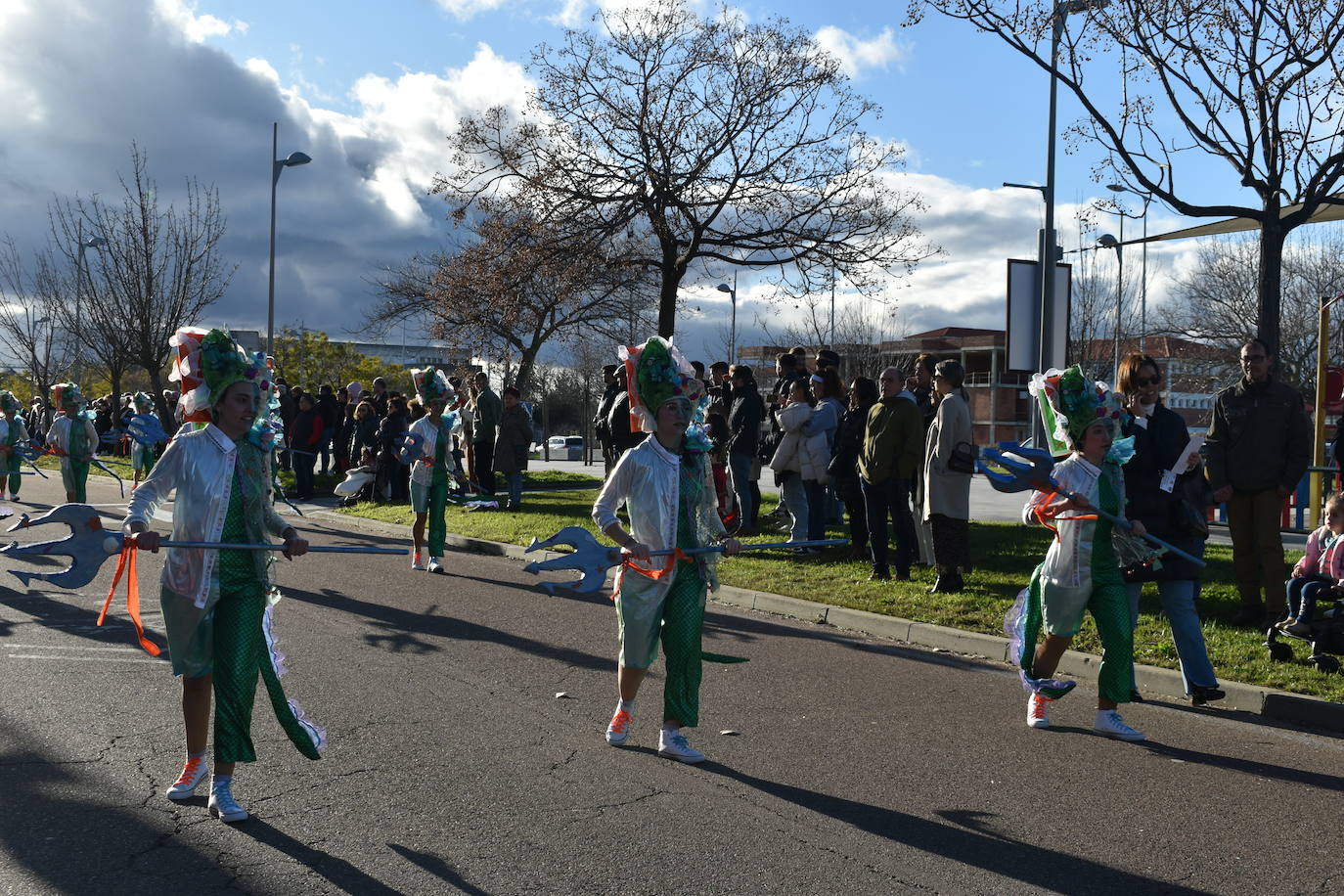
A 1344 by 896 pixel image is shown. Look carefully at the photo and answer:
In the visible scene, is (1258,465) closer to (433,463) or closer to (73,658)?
(433,463)

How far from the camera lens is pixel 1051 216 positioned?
56.5 feet

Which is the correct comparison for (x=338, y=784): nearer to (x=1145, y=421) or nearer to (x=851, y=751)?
(x=851, y=751)

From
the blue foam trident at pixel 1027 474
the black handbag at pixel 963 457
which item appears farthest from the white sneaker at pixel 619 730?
the blue foam trident at pixel 1027 474

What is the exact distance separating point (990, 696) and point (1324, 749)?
1710mm

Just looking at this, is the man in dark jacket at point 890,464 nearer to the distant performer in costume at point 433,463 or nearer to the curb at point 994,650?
the curb at point 994,650

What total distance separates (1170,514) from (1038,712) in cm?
131

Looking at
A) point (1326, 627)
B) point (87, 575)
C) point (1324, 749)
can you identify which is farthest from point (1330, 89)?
point (87, 575)

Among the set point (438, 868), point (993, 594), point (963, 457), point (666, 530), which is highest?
point (963, 457)

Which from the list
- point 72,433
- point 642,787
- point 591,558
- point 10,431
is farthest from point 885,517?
point 10,431

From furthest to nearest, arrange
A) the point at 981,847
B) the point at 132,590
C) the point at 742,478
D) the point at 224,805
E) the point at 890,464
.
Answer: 1. the point at 742,478
2. the point at 890,464
3. the point at 132,590
4. the point at 224,805
5. the point at 981,847

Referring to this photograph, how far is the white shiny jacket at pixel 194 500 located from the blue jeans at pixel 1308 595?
6212mm

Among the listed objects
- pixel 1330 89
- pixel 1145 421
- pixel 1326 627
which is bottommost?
pixel 1326 627

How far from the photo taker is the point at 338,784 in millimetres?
5070

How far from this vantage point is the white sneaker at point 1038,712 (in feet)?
20.5
